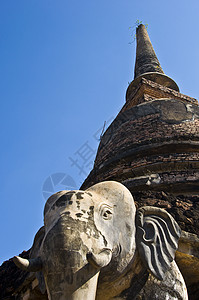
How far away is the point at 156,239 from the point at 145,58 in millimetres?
11305

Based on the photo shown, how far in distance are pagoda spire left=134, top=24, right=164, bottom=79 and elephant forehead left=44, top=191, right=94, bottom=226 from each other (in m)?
9.73

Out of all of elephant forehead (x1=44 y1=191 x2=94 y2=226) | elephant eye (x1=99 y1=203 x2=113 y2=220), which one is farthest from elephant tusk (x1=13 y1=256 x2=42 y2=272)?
elephant eye (x1=99 y1=203 x2=113 y2=220)

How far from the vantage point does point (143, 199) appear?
11.9ft

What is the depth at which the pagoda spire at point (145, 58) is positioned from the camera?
1198 centimetres

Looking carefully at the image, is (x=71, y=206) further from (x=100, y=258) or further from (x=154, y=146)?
(x=154, y=146)

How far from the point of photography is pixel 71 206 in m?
2.42

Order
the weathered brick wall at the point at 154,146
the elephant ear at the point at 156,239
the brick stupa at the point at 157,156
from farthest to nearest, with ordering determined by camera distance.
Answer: the weathered brick wall at the point at 154,146 → the brick stupa at the point at 157,156 → the elephant ear at the point at 156,239

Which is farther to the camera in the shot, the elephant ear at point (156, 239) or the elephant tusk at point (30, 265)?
the elephant ear at point (156, 239)

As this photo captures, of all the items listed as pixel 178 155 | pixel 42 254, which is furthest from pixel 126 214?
pixel 178 155

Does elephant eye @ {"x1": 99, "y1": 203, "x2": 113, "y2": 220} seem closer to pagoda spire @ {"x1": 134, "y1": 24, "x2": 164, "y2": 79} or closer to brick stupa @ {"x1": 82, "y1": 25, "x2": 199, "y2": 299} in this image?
brick stupa @ {"x1": 82, "y1": 25, "x2": 199, "y2": 299}

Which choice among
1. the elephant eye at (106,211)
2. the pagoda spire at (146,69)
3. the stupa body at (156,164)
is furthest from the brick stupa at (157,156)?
the pagoda spire at (146,69)

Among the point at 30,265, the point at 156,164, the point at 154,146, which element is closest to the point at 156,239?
the point at 30,265

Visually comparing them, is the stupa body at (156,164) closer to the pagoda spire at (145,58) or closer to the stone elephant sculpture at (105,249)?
the stone elephant sculpture at (105,249)

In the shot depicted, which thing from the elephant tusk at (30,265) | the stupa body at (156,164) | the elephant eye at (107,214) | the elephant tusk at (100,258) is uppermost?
the stupa body at (156,164)
